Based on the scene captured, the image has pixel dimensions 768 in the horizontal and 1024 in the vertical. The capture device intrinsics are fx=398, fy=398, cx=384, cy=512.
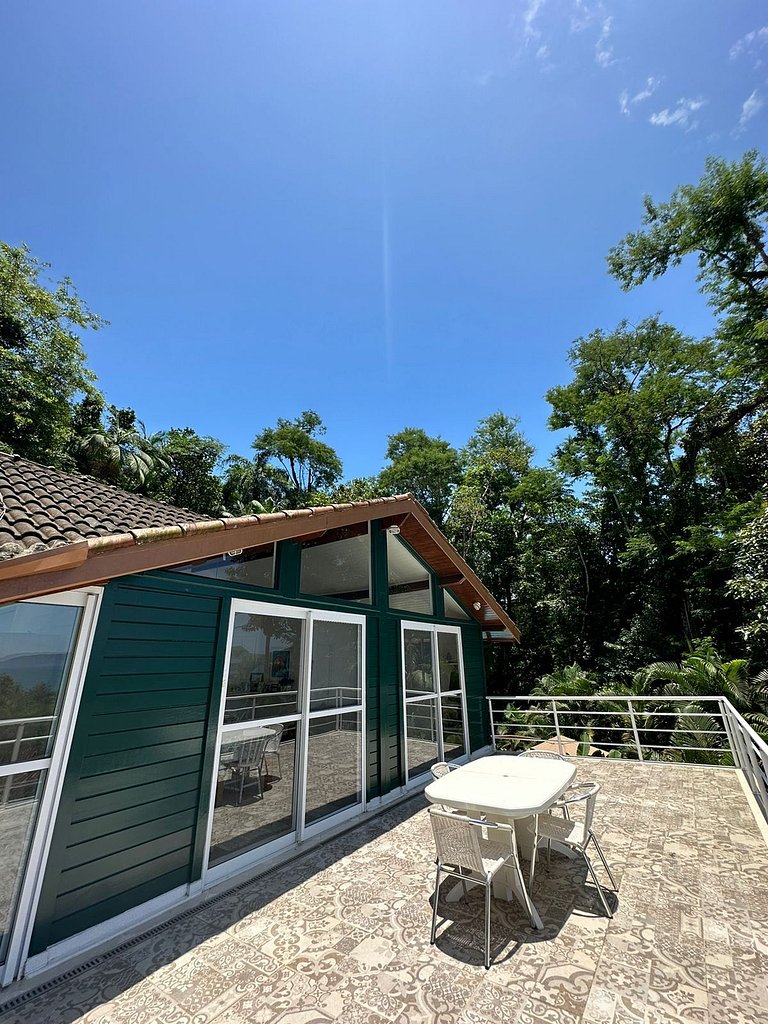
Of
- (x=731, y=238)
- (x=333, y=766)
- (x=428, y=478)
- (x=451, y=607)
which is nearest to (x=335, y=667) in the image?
(x=333, y=766)

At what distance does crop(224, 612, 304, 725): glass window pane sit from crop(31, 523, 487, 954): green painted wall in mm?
213

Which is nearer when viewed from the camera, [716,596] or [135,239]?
[135,239]

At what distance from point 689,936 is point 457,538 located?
604 inches

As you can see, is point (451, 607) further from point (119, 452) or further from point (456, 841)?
point (119, 452)

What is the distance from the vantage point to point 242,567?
148 inches

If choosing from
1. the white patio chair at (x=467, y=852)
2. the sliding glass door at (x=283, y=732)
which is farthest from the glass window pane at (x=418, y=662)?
the white patio chair at (x=467, y=852)

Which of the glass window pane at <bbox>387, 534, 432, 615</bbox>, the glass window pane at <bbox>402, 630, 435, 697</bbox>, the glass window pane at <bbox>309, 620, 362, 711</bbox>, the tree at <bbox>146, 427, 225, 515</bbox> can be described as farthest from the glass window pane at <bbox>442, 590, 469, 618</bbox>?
the tree at <bbox>146, 427, 225, 515</bbox>

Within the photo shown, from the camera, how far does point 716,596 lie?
1187 centimetres

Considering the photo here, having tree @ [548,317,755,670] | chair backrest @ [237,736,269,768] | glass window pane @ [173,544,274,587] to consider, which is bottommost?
chair backrest @ [237,736,269,768]

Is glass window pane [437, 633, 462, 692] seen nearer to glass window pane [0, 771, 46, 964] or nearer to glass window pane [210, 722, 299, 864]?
glass window pane [210, 722, 299, 864]

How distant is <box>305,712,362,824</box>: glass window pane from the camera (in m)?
4.19

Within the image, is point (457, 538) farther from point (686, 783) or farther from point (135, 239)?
point (135, 239)

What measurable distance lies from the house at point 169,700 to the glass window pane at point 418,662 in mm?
195

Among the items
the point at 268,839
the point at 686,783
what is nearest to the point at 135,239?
the point at 268,839
